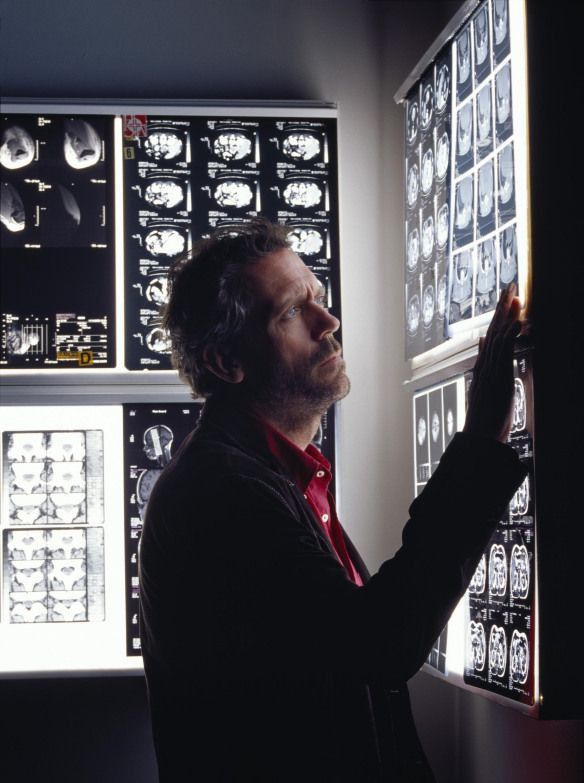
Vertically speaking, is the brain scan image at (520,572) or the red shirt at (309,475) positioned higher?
the red shirt at (309,475)

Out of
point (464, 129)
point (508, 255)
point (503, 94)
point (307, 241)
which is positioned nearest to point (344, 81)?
point (307, 241)

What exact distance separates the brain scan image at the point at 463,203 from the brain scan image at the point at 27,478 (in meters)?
1.26

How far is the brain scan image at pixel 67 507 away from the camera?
8.09ft

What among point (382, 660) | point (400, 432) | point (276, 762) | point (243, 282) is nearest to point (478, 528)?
point (382, 660)

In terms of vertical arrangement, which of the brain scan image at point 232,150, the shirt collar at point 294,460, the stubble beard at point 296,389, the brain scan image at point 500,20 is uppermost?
the brain scan image at point 232,150

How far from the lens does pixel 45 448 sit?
2.49m

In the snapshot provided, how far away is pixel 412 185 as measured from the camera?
226cm

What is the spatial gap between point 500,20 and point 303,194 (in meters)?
0.98

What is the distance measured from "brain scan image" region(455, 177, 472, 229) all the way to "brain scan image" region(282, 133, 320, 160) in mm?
781

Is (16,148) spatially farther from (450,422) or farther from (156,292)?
(450,422)

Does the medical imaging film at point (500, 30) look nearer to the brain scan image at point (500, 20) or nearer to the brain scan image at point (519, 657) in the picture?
the brain scan image at point (500, 20)

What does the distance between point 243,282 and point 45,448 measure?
1.01m

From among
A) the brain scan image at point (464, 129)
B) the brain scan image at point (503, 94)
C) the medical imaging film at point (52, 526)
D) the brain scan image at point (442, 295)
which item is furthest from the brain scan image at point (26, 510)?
the brain scan image at point (503, 94)

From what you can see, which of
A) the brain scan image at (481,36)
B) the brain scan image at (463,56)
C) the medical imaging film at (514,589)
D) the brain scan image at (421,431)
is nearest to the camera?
the medical imaging film at (514,589)
